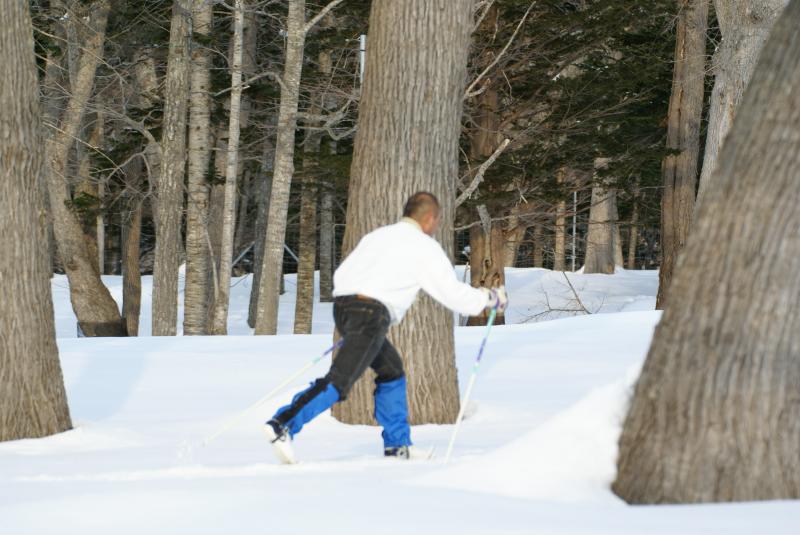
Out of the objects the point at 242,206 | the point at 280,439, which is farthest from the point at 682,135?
the point at 242,206

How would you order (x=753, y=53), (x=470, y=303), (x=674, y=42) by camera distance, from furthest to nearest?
(x=674, y=42) → (x=753, y=53) → (x=470, y=303)

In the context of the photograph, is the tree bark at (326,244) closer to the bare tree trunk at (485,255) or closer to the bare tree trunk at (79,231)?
the bare tree trunk at (485,255)

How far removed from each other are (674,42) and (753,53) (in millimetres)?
Answer: 5586

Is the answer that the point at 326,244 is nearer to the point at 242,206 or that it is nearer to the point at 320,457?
the point at 242,206

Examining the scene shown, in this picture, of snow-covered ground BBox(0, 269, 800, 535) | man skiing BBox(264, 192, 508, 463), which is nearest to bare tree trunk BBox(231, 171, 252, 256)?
snow-covered ground BBox(0, 269, 800, 535)

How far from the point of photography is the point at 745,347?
4516 mm

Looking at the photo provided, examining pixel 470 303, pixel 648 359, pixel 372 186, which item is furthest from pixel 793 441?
pixel 372 186

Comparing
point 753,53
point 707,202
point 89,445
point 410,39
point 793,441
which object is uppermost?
Answer: point 753,53

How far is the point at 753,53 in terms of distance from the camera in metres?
15.5

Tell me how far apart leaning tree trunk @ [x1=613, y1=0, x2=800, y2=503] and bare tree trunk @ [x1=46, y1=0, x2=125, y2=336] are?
50.3ft

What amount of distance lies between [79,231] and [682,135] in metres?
10.2

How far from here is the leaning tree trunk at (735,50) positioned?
15.4 metres

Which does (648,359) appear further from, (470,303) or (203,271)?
(203,271)

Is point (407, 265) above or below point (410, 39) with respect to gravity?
below
